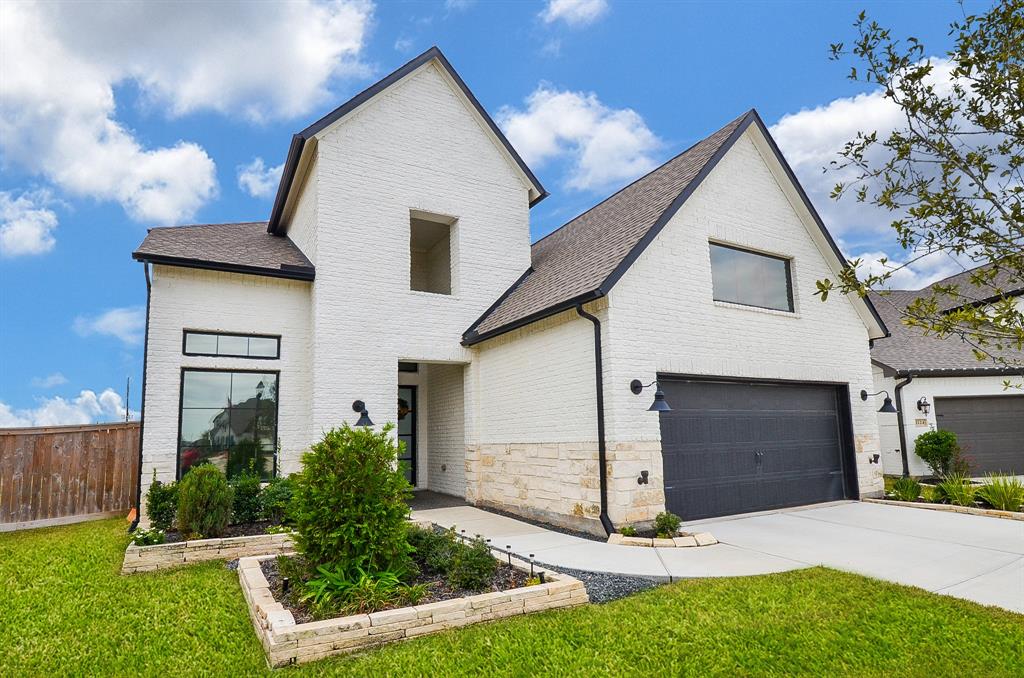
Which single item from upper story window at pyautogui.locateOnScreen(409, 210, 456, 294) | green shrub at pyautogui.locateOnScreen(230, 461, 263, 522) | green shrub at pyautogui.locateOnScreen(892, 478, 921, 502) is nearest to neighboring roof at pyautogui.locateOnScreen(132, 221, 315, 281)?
upper story window at pyautogui.locateOnScreen(409, 210, 456, 294)

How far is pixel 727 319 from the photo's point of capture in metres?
10.1

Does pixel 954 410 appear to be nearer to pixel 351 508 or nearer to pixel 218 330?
pixel 351 508

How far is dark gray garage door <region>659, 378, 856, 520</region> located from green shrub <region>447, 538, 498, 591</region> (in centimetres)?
429

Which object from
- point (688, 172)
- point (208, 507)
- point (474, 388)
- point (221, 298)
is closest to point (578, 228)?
point (688, 172)

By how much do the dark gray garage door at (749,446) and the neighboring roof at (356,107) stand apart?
676 cm

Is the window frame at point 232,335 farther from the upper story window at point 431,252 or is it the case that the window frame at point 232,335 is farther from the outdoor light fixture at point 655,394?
the outdoor light fixture at point 655,394

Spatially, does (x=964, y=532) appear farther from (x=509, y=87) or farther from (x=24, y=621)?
(x=509, y=87)

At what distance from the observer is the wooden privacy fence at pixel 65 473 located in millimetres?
10297

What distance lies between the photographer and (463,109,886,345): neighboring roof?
29.9 ft

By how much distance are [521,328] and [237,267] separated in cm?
556

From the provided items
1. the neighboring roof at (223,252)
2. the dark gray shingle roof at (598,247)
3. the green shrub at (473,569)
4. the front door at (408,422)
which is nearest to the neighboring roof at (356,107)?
the neighboring roof at (223,252)

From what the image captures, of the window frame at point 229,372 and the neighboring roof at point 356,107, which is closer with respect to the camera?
the window frame at point 229,372

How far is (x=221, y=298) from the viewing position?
10812 millimetres

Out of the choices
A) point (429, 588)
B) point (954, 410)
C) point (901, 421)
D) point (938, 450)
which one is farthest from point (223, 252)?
point (954, 410)
